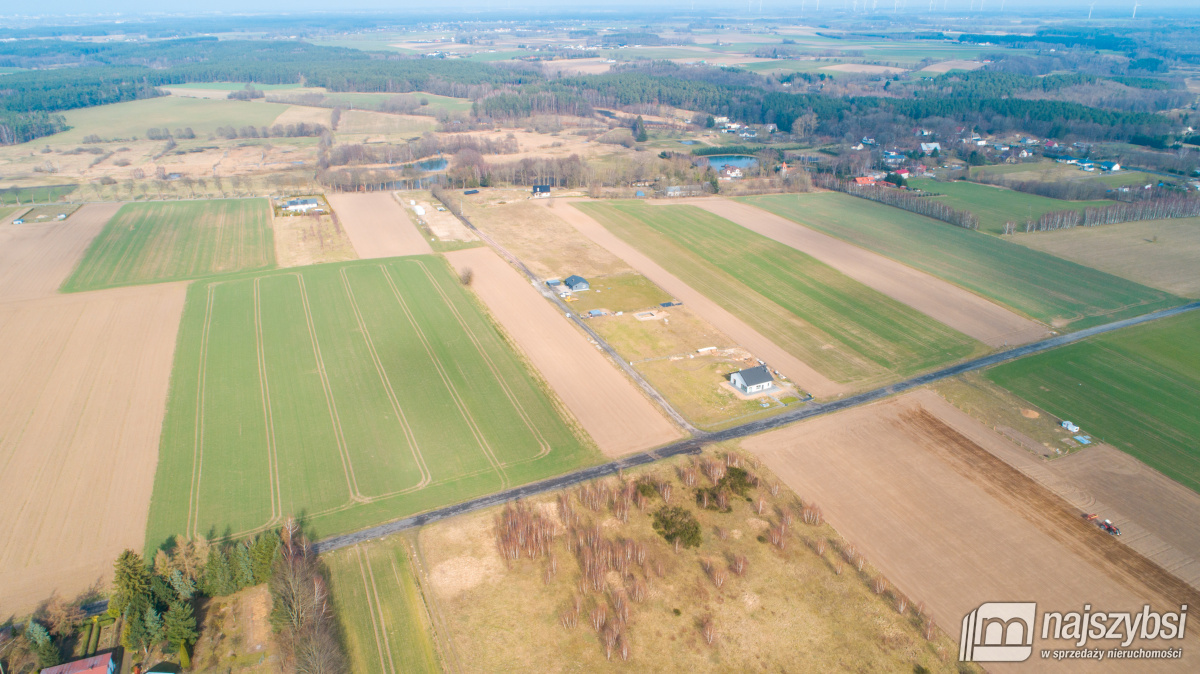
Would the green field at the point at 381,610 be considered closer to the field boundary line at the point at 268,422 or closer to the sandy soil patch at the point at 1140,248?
the field boundary line at the point at 268,422

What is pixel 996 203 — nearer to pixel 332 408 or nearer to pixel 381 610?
pixel 332 408

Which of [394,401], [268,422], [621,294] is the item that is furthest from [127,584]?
[621,294]

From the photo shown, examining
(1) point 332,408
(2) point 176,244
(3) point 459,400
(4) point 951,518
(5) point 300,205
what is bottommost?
(4) point 951,518

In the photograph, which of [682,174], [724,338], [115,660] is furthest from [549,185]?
[115,660]

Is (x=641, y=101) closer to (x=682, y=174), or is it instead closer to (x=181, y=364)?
(x=682, y=174)

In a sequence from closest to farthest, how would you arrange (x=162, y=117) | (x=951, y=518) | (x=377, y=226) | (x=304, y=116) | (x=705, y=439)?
1. (x=951, y=518)
2. (x=705, y=439)
3. (x=377, y=226)
4. (x=162, y=117)
5. (x=304, y=116)
